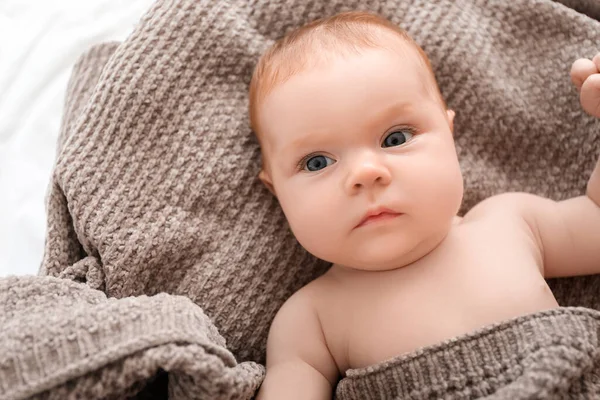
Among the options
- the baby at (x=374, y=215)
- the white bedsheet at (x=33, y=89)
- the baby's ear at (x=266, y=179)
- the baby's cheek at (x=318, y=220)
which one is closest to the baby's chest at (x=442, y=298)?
the baby at (x=374, y=215)

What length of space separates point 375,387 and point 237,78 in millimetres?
548

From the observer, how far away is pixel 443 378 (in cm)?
87

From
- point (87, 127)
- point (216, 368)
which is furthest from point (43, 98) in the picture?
point (216, 368)

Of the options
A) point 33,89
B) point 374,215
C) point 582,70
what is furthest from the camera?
point 33,89

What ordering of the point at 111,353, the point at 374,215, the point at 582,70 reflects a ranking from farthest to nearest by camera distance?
the point at 582,70 → the point at 374,215 → the point at 111,353

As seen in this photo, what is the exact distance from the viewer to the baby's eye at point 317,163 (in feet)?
3.09

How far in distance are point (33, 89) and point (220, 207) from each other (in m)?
0.54

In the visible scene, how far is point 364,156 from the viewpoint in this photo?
0.90 meters

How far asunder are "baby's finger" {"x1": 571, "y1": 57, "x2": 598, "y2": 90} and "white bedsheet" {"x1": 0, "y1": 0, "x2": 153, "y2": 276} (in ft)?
2.84

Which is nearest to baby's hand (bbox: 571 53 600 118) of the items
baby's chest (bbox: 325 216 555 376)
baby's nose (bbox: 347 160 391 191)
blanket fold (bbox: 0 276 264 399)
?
baby's chest (bbox: 325 216 555 376)

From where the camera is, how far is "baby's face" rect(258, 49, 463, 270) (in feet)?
2.93

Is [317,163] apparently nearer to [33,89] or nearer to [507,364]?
[507,364]

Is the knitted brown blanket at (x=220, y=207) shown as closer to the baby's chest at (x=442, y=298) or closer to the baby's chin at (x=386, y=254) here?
the baby's chest at (x=442, y=298)

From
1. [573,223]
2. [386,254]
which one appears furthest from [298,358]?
[573,223]
